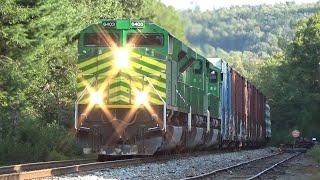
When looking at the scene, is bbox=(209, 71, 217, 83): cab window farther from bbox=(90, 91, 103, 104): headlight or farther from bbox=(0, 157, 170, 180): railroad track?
bbox=(90, 91, 103, 104): headlight

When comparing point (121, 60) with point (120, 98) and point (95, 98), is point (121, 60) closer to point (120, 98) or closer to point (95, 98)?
point (120, 98)

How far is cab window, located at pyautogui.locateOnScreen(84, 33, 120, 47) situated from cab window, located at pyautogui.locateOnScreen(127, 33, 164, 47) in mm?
446

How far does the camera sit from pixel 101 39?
1719 centimetres

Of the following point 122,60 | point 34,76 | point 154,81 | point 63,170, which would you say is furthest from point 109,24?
point 63,170

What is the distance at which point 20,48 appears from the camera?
19766 millimetres

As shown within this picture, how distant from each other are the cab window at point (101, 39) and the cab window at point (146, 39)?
45 cm

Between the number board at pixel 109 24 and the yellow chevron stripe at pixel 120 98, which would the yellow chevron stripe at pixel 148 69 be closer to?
the yellow chevron stripe at pixel 120 98

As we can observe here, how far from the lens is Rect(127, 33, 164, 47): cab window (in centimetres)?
1711

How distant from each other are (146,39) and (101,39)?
143 centimetres

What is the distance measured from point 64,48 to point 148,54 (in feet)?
31.4

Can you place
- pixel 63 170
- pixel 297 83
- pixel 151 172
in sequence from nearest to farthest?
pixel 63 170, pixel 151 172, pixel 297 83

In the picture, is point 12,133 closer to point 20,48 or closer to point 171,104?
point 20,48

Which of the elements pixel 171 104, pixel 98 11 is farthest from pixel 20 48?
pixel 98 11

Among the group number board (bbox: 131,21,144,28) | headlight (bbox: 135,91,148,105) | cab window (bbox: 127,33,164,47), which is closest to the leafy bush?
headlight (bbox: 135,91,148,105)
